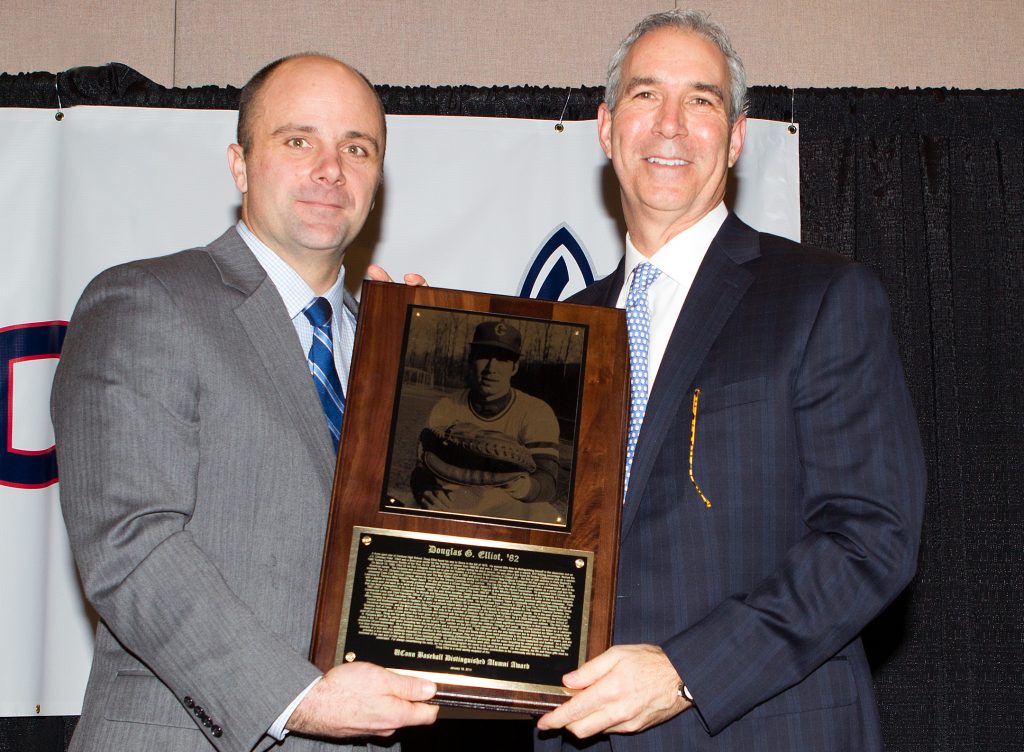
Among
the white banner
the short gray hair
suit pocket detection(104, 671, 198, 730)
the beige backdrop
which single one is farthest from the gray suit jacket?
the beige backdrop

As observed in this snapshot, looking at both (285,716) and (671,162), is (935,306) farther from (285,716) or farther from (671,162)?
(285,716)

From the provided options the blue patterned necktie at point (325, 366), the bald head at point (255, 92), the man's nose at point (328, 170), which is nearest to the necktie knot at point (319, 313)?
the blue patterned necktie at point (325, 366)

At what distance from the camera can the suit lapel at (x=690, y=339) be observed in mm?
2031

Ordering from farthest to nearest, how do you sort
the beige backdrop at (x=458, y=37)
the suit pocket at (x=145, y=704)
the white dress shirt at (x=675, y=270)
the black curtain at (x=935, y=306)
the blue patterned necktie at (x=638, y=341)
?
the beige backdrop at (x=458, y=37), the black curtain at (x=935, y=306), the white dress shirt at (x=675, y=270), the blue patterned necktie at (x=638, y=341), the suit pocket at (x=145, y=704)

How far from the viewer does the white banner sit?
344 centimetres

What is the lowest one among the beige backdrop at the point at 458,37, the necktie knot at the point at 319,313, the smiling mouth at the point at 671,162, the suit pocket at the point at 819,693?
the suit pocket at the point at 819,693

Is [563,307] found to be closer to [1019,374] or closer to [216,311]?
[216,311]

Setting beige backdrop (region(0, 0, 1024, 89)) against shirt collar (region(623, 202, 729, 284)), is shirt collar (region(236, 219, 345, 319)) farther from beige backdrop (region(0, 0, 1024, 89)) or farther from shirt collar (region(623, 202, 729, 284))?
beige backdrop (region(0, 0, 1024, 89))

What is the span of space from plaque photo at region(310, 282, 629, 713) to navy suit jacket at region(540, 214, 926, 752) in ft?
0.45

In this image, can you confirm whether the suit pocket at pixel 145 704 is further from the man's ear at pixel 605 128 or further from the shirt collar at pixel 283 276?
the man's ear at pixel 605 128

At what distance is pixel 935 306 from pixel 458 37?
2082mm

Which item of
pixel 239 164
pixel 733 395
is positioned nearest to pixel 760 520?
pixel 733 395

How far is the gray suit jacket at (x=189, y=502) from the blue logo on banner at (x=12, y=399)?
1.48 meters

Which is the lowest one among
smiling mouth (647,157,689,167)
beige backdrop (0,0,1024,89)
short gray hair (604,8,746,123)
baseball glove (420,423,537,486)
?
baseball glove (420,423,537,486)
